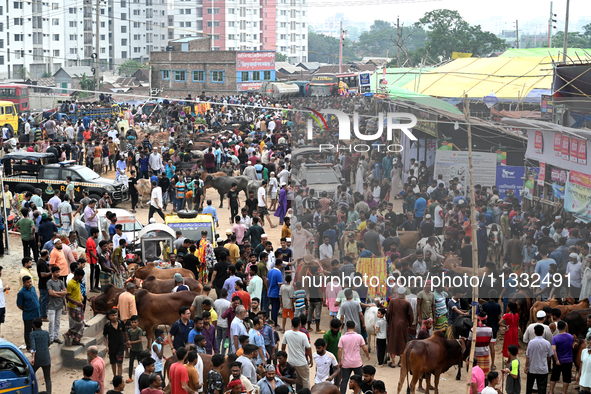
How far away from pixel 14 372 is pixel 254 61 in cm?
5922

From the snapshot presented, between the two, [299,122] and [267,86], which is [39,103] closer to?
[267,86]

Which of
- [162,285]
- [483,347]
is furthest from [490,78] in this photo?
[162,285]

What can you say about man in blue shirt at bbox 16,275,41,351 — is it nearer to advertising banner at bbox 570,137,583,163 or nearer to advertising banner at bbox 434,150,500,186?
advertising banner at bbox 434,150,500,186

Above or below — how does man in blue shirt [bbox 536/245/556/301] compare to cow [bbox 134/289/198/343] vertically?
above

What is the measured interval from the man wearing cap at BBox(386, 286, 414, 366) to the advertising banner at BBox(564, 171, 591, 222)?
15.1 ft

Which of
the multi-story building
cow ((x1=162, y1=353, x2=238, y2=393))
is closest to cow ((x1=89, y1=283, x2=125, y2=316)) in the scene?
cow ((x1=162, y1=353, x2=238, y2=393))

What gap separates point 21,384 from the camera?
29.7 ft

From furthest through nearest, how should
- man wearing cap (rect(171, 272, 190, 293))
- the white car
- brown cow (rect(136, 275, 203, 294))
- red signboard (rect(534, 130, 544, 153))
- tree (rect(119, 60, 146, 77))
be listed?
tree (rect(119, 60, 146, 77)), the white car, red signboard (rect(534, 130, 544, 153)), brown cow (rect(136, 275, 203, 294)), man wearing cap (rect(171, 272, 190, 293))

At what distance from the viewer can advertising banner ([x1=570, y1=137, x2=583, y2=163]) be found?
1358cm

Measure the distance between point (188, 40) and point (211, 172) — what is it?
54.6 meters

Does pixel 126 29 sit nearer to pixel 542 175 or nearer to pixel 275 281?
pixel 542 175

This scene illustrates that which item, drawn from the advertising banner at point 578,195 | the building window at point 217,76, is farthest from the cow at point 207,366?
the building window at point 217,76

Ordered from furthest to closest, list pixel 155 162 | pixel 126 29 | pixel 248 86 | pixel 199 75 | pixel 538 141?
pixel 126 29 → pixel 199 75 → pixel 248 86 → pixel 155 162 → pixel 538 141

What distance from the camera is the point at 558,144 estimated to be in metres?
13.8
